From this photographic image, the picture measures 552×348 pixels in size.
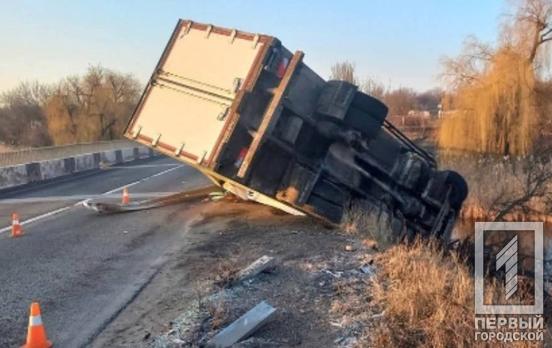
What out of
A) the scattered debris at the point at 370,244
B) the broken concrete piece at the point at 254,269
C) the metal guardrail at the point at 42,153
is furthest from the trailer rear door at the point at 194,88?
the metal guardrail at the point at 42,153

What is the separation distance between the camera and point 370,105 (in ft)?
30.0

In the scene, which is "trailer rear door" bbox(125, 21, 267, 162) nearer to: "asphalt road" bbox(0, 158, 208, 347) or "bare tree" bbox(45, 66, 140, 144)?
"asphalt road" bbox(0, 158, 208, 347)

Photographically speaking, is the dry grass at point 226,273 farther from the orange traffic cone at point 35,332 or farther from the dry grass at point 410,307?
the orange traffic cone at point 35,332

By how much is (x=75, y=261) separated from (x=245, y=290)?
293 cm

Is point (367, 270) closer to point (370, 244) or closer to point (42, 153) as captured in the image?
point (370, 244)

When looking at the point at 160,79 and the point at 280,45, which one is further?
the point at 160,79

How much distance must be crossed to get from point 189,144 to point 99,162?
55.4 ft

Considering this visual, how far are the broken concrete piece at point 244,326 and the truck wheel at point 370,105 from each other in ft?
16.4

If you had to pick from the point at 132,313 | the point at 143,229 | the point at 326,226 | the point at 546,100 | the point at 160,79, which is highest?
the point at 546,100

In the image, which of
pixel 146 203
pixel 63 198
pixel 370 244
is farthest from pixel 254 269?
pixel 63 198

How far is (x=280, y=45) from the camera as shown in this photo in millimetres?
8695

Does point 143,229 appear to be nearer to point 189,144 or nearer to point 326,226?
point 189,144

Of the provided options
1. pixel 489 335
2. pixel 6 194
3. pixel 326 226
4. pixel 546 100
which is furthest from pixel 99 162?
pixel 489 335

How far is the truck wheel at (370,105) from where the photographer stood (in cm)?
908
